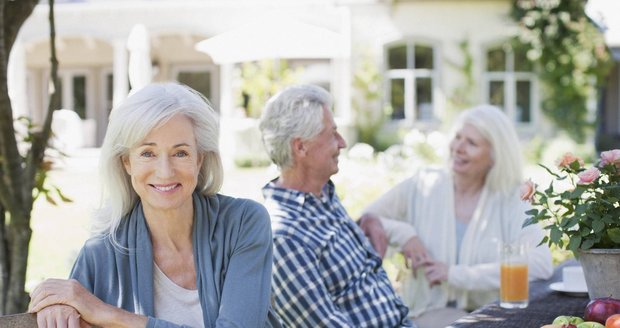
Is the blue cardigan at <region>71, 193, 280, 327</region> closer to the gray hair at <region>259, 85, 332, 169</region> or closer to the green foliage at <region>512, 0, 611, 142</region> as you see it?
the gray hair at <region>259, 85, 332, 169</region>

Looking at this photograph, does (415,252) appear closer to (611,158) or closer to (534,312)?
(534,312)

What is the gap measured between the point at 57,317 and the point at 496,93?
1497cm

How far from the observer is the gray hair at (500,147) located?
355 centimetres

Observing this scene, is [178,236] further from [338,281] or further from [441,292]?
[441,292]

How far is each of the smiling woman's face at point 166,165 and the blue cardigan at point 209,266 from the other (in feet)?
0.32

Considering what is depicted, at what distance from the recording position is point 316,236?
272 cm

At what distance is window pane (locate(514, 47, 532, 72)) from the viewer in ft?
51.8

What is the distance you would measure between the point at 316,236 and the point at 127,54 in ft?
51.3

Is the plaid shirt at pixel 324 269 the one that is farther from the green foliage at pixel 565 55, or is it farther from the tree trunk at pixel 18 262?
the green foliage at pixel 565 55

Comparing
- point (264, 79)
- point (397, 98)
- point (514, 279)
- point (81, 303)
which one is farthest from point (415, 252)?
point (397, 98)

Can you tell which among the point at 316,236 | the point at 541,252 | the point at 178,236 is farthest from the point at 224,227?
the point at 541,252

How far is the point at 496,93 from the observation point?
16266 millimetres

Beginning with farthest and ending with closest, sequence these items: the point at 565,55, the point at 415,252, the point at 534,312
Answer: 1. the point at 565,55
2. the point at 415,252
3. the point at 534,312

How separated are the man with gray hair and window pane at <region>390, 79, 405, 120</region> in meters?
13.5
